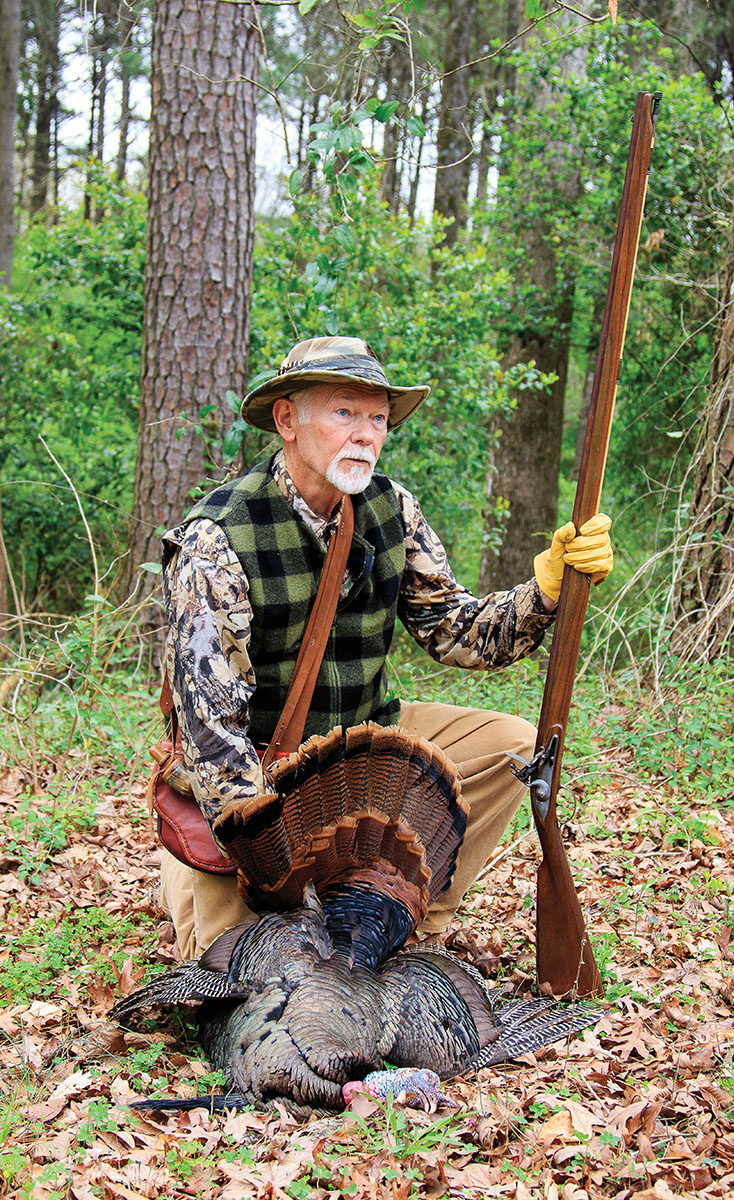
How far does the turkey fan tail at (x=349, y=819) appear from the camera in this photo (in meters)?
2.97

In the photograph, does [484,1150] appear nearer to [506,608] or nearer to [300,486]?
[506,608]

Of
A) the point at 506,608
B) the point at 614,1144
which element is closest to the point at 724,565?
the point at 506,608

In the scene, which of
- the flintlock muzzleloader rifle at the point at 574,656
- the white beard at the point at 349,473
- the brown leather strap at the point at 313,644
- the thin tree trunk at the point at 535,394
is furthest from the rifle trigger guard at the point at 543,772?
the thin tree trunk at the point at 535,394

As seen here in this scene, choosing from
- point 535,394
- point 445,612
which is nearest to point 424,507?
point 535,394

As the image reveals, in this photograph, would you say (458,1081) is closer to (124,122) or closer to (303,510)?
(303,510)

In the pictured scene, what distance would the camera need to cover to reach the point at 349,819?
3143 millimetres

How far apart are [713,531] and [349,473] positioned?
3264 millimetres

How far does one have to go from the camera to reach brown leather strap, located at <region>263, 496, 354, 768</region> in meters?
3.49

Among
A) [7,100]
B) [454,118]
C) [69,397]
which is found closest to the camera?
[69,397]

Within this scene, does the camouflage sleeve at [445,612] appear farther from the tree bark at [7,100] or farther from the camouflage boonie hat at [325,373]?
the tree bark at [7,100]

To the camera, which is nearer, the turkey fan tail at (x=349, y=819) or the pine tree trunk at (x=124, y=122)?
the turkey fan tail at (x=349, y=819)

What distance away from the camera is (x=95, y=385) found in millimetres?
8695

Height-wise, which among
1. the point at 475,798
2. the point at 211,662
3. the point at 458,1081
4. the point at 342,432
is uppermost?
the point at 342,432

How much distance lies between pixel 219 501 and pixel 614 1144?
2.29m
